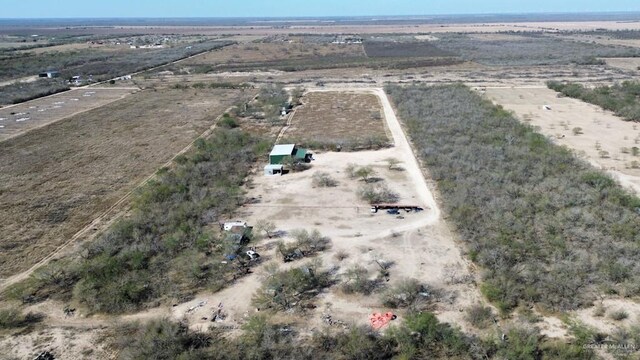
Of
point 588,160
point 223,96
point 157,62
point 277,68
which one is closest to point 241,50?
point 157,62

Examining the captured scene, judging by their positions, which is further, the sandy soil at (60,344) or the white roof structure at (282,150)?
the white roof structure at (282,150)

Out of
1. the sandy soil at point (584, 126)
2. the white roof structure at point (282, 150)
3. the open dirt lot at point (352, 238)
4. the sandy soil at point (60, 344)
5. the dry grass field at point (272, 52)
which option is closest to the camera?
the sandy soil at point (60, 344)

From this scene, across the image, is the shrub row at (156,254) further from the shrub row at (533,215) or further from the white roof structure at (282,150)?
the shrub row at (533,215)

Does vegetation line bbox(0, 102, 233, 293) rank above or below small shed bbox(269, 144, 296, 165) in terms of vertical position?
below

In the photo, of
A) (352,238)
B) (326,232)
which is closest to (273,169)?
(326,232)

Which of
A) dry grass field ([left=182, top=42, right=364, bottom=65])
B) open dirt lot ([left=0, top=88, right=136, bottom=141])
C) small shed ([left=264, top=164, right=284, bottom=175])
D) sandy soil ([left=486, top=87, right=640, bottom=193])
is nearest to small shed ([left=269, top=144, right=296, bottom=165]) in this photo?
small shed ([left=264, top=164, right=284, bottom=175])

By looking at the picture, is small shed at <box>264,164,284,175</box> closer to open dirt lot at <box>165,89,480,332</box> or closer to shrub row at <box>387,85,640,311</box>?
open dirt lot at <box>165,89,480,332</box>

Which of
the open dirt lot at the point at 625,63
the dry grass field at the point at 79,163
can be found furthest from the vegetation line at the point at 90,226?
the open dirt lot at the point at 625,63
